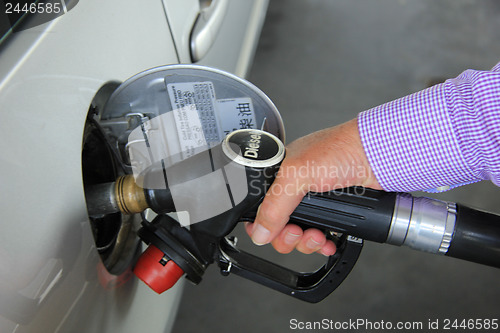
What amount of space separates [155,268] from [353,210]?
1.21 ft

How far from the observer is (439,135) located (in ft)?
2.74

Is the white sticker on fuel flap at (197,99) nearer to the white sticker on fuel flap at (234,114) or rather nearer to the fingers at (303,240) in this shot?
the white sticker on fuel flap at (234,114)

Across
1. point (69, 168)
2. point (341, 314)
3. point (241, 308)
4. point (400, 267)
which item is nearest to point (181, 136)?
point (69, 168)

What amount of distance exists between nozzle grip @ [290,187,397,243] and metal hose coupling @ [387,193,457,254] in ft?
0.05

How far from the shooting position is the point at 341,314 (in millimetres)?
1671

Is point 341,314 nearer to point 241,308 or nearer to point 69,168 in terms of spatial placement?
point 241,308

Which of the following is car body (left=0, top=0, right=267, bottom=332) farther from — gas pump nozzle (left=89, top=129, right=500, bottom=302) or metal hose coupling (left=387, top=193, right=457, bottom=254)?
metal hose coupling (left=387, top=193, right=457, bottom=254)

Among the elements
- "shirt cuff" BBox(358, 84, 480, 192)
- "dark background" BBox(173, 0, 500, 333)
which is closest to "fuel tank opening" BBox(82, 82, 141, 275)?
"shirt cuff" BBox(358, 84, 480, 192)

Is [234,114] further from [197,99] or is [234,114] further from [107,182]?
[107,182]

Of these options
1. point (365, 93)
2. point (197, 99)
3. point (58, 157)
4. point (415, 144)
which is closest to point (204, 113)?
point (197, 99)

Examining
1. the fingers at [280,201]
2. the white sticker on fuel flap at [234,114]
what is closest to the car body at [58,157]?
the white sticker on fuel flap at [234,114]

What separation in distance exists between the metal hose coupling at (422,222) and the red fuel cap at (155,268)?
40 centimetres

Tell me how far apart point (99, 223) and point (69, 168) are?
0.22 metres

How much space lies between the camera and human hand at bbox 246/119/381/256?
786mm
